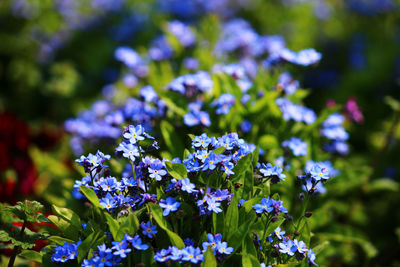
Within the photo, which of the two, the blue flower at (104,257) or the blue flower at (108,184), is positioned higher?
the blue flower at (108,184)

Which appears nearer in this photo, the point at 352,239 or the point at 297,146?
the point at 297,146

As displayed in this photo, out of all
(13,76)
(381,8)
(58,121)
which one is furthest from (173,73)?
(381,8)

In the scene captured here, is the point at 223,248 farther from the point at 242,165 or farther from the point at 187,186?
the point at 242,165

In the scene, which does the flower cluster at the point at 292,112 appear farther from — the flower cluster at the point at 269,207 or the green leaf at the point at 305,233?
the flower cluster at the point at 269,207

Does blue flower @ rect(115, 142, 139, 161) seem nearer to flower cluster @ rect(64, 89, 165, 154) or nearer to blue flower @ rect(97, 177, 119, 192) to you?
blue flower @ rect(97, 177, 119, 192)

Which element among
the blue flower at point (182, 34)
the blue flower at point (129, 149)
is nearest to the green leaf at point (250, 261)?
the blue flower at point (129, 149)

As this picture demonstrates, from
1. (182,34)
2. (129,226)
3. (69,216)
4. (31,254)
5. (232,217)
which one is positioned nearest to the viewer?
(129,226)

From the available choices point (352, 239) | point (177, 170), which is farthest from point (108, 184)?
point (352, 239)
